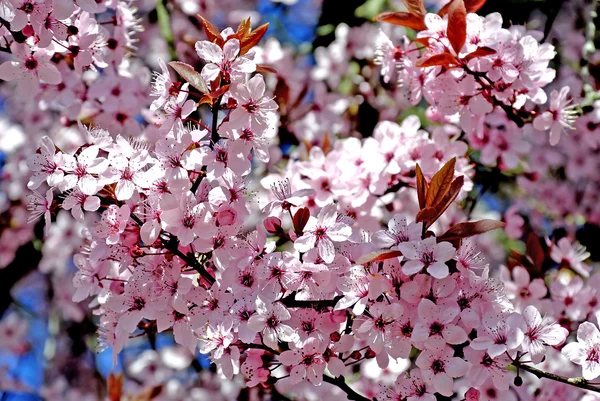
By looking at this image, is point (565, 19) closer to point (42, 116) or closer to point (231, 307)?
point (42, 116)

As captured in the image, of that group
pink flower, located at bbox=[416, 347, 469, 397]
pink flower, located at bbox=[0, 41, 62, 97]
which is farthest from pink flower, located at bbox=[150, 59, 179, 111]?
pink flower, located at bbox=[416, 347, 469, 397]

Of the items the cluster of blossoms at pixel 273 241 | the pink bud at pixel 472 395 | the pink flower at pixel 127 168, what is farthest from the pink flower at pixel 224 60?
the pink bud at pixel 472 395

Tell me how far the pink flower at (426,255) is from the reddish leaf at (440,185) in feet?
0.53

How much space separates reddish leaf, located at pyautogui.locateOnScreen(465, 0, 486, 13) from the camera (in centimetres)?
210

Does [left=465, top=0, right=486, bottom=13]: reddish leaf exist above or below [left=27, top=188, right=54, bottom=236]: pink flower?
above

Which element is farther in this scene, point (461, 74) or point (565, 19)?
point (565, 19)

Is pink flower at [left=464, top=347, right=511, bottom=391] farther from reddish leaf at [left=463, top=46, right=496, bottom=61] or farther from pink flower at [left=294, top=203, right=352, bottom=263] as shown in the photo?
reddish leaf at [left=463, top=46, right=496, bottom=61]

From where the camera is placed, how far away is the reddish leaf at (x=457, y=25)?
186 centimetres

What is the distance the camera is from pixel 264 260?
1.55m

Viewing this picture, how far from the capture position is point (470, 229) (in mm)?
1606

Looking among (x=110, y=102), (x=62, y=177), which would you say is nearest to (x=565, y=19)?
(x=110, y=102)

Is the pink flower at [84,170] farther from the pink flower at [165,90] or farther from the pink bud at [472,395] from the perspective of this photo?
the pink bud at [472,395]

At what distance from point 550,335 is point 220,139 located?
36.1 inches

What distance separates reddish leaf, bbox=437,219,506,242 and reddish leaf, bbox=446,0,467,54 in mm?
583
